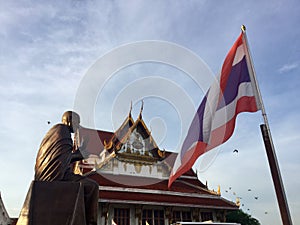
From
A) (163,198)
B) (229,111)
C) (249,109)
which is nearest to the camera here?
(249,109)

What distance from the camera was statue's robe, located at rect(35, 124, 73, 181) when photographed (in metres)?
4.39

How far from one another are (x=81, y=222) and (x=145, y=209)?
534 inches

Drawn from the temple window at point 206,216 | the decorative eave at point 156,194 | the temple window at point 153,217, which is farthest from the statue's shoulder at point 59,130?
the temple window at point 206,216

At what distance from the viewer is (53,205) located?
13.3 feet

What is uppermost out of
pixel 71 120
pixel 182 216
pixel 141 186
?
pixel 141 186

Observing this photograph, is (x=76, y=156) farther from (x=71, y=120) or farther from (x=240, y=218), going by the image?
(x=240, y=218)

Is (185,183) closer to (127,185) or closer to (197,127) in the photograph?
(127,185)

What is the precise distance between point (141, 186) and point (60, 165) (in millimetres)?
13640

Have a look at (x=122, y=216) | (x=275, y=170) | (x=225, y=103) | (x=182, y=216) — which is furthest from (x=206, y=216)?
(x=275, y=170)

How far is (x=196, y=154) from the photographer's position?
316 inches

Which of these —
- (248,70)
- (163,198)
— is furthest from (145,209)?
(248,70)

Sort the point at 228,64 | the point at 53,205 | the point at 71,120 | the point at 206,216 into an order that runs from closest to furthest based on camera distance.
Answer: the point at 53,205 < the point at 71,120 < the point at 228,64 < the point at 206,216

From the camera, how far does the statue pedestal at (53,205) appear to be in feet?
12.9

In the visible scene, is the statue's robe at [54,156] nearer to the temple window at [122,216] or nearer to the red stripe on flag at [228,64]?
the red stripe on flag at [228,64]
